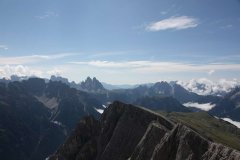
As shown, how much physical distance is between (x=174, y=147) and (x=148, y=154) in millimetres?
15544

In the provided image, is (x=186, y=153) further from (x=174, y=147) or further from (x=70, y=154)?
(x=70, y=154)

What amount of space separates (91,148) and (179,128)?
5221 centimetres

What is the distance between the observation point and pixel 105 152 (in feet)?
331

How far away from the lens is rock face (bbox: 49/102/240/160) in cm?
5832

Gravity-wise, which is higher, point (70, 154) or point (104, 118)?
point (104, 118)

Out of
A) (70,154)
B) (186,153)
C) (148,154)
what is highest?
(186,153)

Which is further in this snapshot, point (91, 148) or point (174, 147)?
point (91, 148)

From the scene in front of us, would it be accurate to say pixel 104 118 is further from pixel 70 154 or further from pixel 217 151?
pixel 217 151

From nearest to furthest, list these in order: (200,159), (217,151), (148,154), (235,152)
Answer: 1. (235,152)
2. (217,151)
3. (200,159)
4. (148,154)

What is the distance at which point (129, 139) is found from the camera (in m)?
100

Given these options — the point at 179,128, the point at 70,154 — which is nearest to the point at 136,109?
the point at 70,154

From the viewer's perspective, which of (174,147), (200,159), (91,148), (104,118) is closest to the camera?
(200,159)

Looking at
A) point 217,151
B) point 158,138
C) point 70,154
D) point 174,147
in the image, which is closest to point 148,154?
point 158,138

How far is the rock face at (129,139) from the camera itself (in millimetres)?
58319
